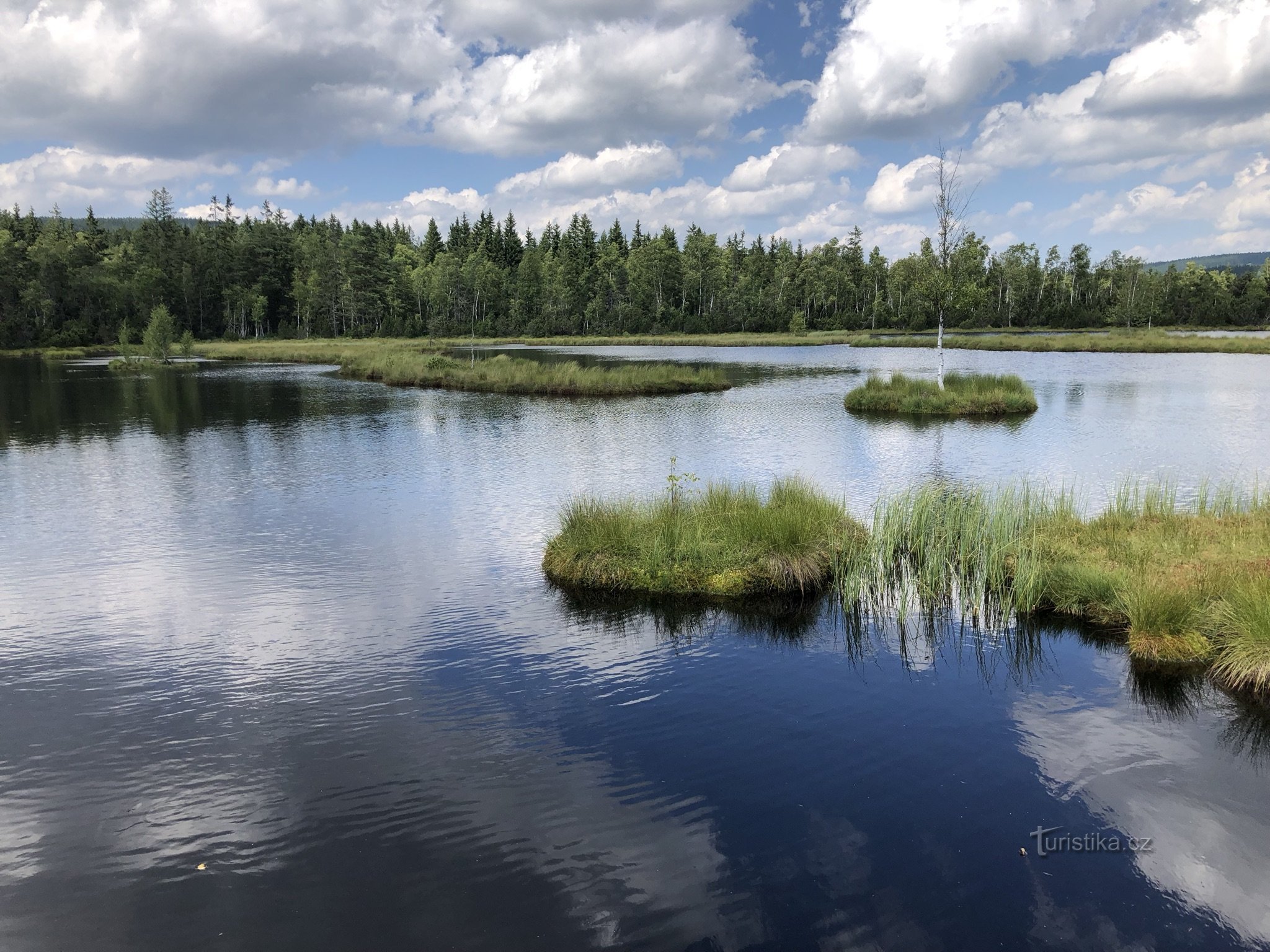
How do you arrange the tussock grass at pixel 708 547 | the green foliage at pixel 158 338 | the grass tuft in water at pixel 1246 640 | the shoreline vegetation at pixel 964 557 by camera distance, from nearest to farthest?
1. the grass tuft in water at pixel 1246 640
2. the shoreline vegetation at pixel 964 557
3. the tussock grass at pixel 708 547
4. the green foliage at pixel 158 338

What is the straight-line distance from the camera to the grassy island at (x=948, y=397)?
3928 centimetres

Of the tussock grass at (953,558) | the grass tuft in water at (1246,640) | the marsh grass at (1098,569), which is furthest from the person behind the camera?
the tussock grass at (953,558)

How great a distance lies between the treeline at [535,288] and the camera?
12100 cm

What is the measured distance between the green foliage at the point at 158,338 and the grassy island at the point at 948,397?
71735 mm

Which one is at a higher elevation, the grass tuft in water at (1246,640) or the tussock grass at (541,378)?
the tussock grass at (541,378)

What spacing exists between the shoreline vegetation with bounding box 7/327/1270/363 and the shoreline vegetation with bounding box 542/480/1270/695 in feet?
237

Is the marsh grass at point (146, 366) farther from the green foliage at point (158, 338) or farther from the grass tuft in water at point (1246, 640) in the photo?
the grass tuft in water at point (1246, 640)

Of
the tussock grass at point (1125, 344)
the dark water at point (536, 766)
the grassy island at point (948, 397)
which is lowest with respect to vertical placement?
the dark water at point (536, 766)

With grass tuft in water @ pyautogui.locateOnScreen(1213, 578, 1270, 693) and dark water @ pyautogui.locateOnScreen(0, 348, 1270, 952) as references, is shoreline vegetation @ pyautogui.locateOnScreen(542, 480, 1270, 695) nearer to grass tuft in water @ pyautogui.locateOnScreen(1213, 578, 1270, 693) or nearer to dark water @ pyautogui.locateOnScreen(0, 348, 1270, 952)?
grass tuft in water @ pyautogui.locateOnScreen(1213, 578, 1270, 693)

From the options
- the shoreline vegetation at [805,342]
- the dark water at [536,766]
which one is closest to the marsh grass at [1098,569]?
the dark water at [536,766]

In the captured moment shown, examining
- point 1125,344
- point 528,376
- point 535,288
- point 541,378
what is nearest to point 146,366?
point 528,376

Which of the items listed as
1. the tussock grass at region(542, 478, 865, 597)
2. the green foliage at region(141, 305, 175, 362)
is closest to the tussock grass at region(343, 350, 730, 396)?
the green foliage at region(141, 305, 175, 362)

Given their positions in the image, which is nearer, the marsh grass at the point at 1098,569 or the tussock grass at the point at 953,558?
the marsh grass at the point at 1098,569

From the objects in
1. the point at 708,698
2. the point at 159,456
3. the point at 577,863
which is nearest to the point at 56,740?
the point at 577,863
